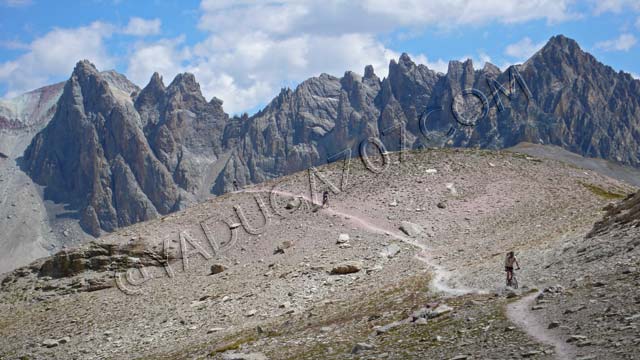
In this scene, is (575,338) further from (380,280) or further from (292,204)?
(292,204)

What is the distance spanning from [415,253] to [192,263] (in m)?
14.7

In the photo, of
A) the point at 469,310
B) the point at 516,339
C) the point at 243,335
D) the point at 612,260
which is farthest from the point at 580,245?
the point at 243,335

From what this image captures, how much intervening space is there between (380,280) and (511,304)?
11872 mm

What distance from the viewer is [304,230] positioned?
4375 centimetres

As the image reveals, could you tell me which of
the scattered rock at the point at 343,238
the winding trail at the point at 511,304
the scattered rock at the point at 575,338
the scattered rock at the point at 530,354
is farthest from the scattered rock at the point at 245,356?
the scattered rock at the point at 343,238

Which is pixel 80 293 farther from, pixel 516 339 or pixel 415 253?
pixel 516 339

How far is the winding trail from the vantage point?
55.7 feet

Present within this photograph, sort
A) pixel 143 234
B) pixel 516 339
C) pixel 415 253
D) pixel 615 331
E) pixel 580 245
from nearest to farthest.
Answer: pixel 615 331
pixel 516 339
pixel 580 245
pixel 415 253
pixel 143 234

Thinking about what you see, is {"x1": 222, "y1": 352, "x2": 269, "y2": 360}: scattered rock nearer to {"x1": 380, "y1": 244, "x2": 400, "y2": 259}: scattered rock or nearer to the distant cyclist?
{"x1": 380, "y1": 244, "x2": 400, "y2": 259}: scattered rock

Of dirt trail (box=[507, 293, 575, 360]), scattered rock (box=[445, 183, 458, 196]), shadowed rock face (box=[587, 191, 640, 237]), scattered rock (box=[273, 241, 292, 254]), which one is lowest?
dirt trail (box=[507, 293, 575, 360])

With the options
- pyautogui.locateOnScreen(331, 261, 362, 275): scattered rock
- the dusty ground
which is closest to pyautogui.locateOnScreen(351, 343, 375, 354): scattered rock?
the dusty ground

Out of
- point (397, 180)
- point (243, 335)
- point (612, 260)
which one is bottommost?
point (243, 335)

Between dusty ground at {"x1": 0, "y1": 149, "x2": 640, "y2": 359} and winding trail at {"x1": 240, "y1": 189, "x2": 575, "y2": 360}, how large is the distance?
9 centimetres

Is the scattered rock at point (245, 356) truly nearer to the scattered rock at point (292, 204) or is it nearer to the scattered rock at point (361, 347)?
the scattered rock at point (361, 347)
